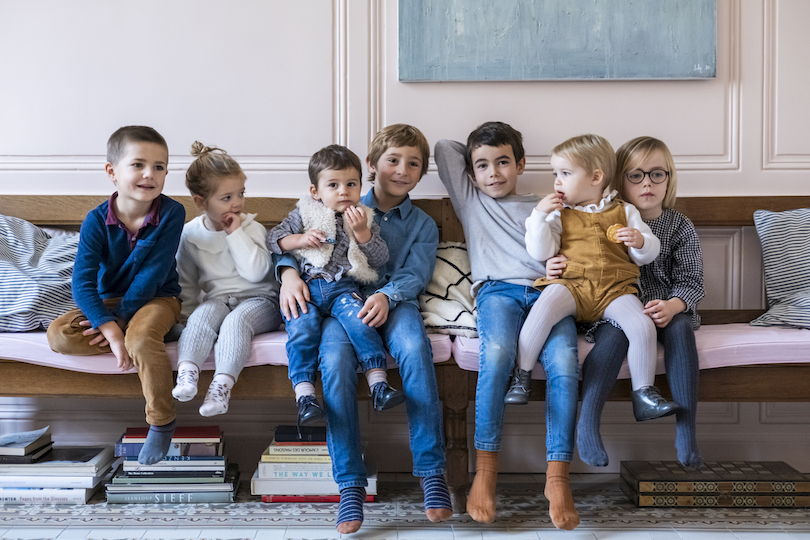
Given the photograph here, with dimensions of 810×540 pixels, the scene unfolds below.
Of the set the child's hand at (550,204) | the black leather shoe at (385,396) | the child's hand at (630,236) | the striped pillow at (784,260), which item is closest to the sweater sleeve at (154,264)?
the black leather shoe at (385,396)

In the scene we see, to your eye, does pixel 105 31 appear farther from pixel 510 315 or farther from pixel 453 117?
pixel 510 315

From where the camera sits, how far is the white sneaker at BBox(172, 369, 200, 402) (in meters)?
1.46

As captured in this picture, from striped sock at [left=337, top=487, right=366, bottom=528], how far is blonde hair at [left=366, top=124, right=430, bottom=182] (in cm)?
99

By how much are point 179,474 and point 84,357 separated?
1.45 feet

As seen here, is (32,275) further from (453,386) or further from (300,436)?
(453,386)

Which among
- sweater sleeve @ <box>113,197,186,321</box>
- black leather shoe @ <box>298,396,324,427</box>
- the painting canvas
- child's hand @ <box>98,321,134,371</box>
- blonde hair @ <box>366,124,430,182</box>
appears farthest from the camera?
the painting canvas

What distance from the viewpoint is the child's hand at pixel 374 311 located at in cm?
158

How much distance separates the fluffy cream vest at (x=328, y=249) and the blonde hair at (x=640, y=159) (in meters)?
0.81

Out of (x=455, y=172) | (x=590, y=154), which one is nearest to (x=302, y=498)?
(x=455, y=172)

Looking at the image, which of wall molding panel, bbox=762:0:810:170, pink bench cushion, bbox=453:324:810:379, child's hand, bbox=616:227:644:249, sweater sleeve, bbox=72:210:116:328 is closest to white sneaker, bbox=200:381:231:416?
sweater sleeve, bbox=72:210:116:328

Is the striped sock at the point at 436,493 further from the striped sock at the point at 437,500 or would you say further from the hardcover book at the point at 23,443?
the hardcover book at the point at 23,443

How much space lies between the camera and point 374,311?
1.59m

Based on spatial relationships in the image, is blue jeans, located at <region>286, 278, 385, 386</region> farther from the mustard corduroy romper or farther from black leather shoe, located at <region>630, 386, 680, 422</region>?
black leather shoe, located at <region>630, 386, 680, 422</region>

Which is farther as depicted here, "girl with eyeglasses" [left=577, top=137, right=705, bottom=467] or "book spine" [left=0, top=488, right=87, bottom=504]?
"book spine" [left=0, top=488, right=87, bottom=504]
